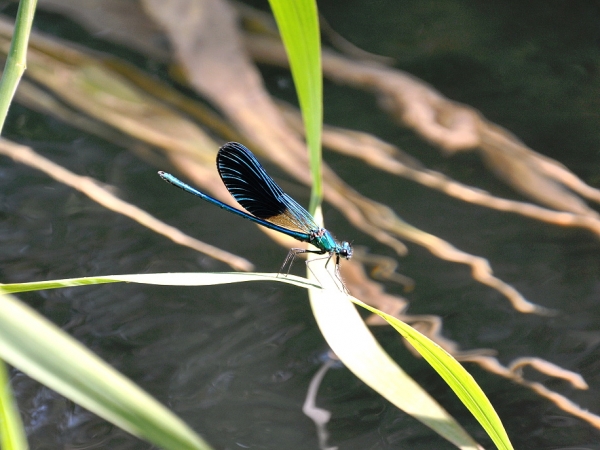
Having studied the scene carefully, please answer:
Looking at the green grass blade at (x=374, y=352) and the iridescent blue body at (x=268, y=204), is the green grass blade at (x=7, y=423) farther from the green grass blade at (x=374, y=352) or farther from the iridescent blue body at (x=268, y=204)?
the iridescent blue body at (x=268, y=204)

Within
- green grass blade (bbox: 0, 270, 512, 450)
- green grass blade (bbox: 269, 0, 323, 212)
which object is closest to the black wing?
green grass blade (bbox: 0, 270, 512, 450)

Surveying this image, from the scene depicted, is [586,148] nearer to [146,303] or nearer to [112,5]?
[146,303]

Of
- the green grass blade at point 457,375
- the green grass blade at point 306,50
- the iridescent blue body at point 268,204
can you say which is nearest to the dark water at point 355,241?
the iridescent blue body at point 268,204

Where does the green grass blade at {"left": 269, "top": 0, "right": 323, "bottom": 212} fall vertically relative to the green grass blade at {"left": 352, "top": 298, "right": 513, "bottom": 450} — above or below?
above

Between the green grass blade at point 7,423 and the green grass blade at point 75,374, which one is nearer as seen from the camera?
the green grass blade at point 75,374

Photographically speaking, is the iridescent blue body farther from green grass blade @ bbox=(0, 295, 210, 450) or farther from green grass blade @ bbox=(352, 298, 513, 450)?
green grass blade @ bbox=(0, 295, 210, 450)

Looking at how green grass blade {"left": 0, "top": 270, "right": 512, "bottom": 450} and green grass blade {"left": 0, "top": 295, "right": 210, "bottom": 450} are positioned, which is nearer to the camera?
green grass blade {"left": 0, "top": 295, "right": 210, "bottom": 450}

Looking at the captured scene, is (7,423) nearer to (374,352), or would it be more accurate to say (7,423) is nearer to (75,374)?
(75,374)
